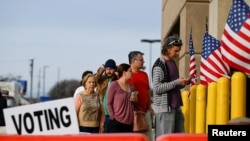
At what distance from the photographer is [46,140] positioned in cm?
638

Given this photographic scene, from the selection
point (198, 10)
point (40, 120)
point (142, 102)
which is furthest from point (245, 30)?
point (198, 10)

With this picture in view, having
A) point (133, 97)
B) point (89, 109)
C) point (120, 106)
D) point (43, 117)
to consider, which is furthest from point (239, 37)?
point (43, 117)

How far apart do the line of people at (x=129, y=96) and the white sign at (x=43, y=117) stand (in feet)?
9.89

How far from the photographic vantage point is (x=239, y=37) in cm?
877

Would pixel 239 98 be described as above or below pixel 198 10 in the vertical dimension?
below

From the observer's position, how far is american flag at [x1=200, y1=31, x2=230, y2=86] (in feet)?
32.4

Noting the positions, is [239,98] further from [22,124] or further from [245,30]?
[22,124]

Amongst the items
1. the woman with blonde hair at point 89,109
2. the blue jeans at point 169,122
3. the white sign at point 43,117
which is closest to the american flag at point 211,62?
the blue jeans at point 169,122

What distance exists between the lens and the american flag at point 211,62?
9.88 meters

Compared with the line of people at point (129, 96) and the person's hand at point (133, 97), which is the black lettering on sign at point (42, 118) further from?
the person's hand at point (133, 97)

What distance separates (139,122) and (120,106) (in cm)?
39

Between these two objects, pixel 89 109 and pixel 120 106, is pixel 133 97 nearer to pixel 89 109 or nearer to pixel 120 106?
pixel 120 106

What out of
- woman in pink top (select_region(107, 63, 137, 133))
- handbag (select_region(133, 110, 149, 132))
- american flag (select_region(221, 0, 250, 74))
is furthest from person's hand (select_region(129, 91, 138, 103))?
american flag (select_region(221, 0, 250, 74))

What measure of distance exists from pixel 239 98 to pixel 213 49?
199 centimetres
